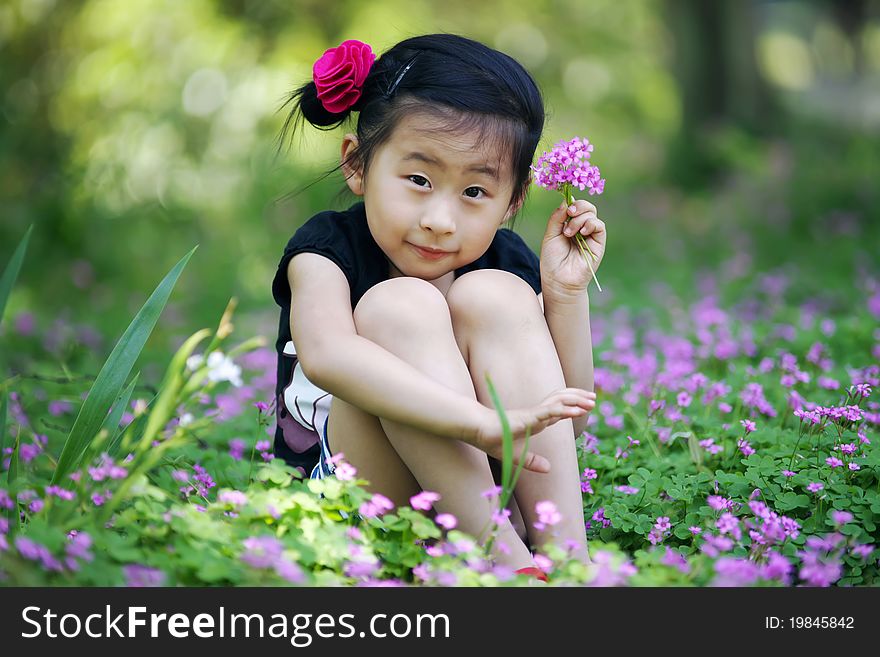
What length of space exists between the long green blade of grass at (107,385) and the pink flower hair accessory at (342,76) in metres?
0.50

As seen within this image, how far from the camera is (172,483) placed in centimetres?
221

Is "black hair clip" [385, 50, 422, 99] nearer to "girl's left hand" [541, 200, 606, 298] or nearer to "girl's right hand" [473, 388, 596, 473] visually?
"girl's left hand" [541, 200, 606, 298]

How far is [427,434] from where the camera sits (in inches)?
70.3

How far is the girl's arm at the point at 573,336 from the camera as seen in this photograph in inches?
82.5

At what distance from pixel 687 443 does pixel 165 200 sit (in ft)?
15.4

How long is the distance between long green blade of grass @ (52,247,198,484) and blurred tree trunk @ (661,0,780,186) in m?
7.22

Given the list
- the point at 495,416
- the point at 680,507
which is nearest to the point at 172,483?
the point at 495,416

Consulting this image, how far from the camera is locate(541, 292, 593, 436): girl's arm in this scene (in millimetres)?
2096

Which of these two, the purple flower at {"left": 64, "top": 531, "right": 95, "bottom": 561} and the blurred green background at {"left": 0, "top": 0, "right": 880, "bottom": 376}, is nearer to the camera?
the purple flower at {"left": 64, "top": 531, "right": 95, "bottom": 561}

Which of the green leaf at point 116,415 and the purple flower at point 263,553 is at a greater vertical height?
the green leaf at point 116,415

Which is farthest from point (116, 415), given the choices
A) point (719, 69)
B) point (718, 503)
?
point (719, 69)

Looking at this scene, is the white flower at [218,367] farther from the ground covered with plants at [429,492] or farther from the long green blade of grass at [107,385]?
the long green blade of grass at [107,385]

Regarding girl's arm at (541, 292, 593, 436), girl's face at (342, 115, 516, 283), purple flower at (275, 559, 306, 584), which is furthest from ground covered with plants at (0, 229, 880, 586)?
girl's face at (342, 115, 516, 283)

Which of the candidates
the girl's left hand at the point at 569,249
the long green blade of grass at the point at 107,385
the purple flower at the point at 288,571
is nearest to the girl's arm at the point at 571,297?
the girl's left hand at the point at 569,249
